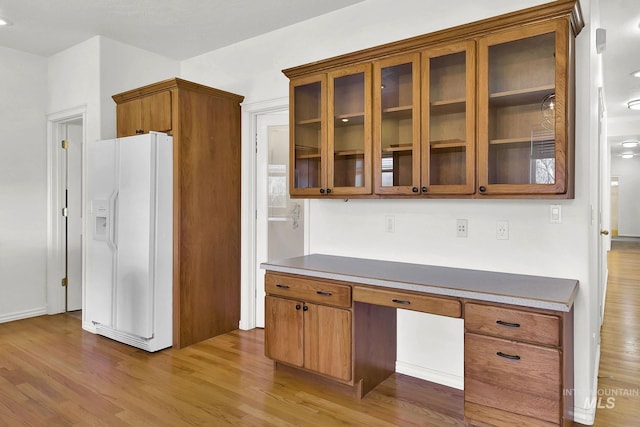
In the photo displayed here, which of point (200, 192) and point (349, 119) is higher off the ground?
point (349, 119)

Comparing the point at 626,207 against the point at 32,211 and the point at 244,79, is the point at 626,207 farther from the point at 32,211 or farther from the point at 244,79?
the point at 32,211

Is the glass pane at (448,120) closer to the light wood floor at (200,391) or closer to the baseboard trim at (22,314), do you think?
the light wood floor at (200,391)

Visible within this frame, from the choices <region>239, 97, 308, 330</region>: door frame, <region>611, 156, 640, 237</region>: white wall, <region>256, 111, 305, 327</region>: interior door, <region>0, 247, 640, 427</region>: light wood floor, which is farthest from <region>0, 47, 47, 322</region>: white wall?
<region>611, 156, 640, 237</region>: white wall

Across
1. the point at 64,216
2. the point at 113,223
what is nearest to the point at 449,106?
the point at 113,223

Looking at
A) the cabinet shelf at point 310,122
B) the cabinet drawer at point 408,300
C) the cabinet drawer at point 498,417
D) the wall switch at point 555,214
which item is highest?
the cabinet shelf at point 310,122

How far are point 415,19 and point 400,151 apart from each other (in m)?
1.03

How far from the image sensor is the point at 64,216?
4.61 m

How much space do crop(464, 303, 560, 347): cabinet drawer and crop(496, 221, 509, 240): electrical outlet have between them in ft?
2.14

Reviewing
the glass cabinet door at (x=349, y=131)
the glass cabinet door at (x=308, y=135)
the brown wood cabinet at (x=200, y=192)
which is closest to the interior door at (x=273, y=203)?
the brown wood cabinet at (x=200, y=192)

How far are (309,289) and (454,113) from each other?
1398mm

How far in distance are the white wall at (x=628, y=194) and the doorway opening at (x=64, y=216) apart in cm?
1460

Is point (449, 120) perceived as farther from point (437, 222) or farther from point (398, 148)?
point (437, 222)

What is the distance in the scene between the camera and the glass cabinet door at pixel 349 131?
2805 mm

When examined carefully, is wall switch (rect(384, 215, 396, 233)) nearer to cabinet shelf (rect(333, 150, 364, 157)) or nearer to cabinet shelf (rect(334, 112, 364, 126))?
cabinet shelf (rect(333, 150, 364, 157))
